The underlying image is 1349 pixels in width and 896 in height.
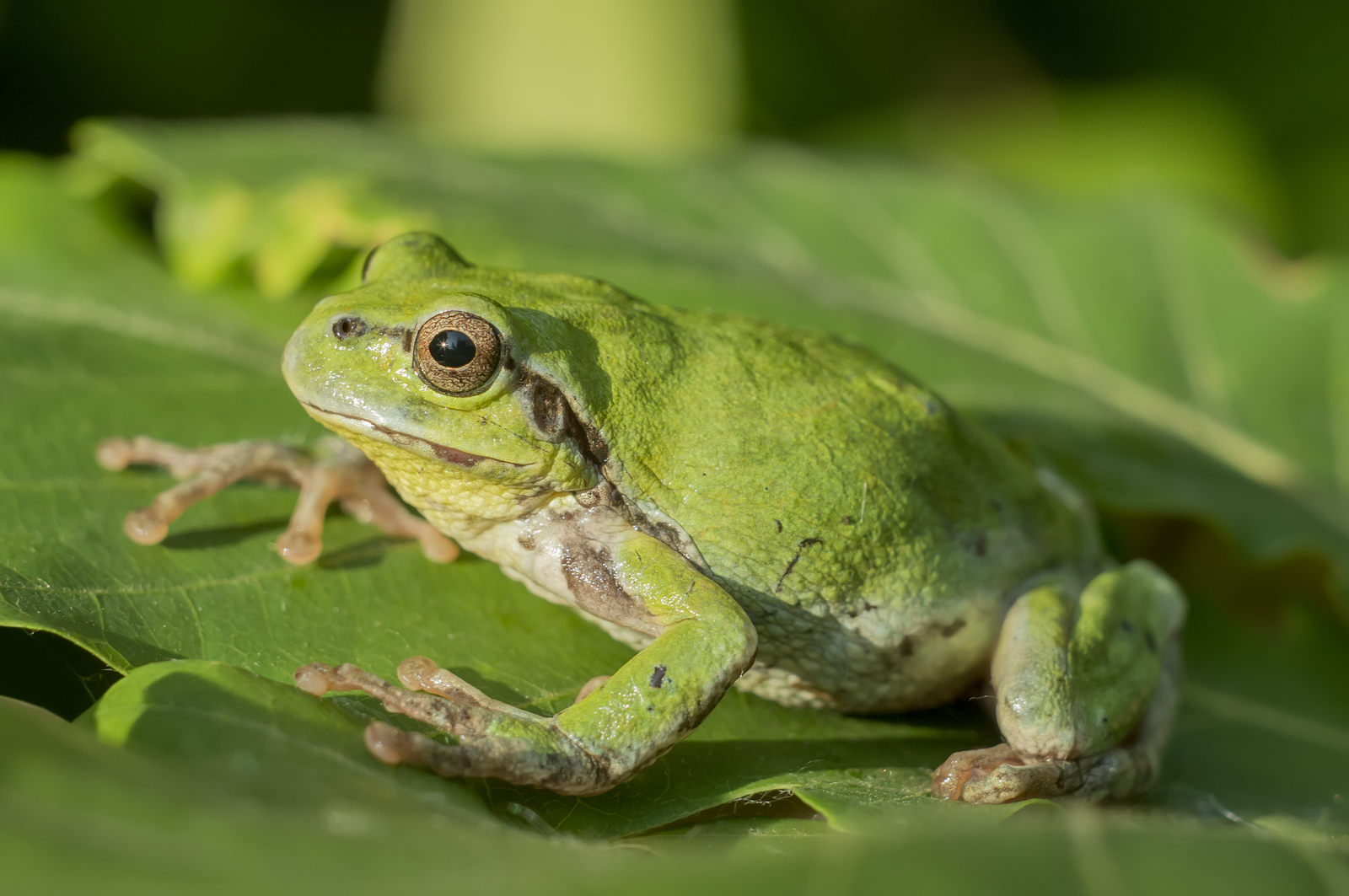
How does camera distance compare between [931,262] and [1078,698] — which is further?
[931,262]

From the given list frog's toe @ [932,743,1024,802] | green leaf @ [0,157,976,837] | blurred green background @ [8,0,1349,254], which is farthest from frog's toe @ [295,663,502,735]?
blurred green background @ [8,0,1349,254]

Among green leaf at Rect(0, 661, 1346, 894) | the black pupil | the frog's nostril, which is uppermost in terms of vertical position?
the black pupil

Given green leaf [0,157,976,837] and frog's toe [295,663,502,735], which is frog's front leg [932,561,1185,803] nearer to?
green leaf [0,157,976,837]

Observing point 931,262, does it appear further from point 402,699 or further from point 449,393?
point 402,699

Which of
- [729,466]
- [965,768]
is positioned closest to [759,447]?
[729,466]

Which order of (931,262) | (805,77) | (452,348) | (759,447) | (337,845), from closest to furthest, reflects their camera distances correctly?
(337,845), (452,348), (759,447), (931,262), (805,77)

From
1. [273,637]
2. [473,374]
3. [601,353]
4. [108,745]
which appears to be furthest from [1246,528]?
[108,745]

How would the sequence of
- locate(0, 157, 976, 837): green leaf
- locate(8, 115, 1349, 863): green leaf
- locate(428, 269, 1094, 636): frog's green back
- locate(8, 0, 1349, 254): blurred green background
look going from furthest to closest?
1. locate(8, 0, 1349, 254): blurred green background
2. locate(428, 269, 1094, 636): frog's green back
3. locate(8, 115, 1349, 863): green leaf
4. locate(0, 157, 976, 837): green leaf

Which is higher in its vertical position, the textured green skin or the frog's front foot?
the textured green skin
